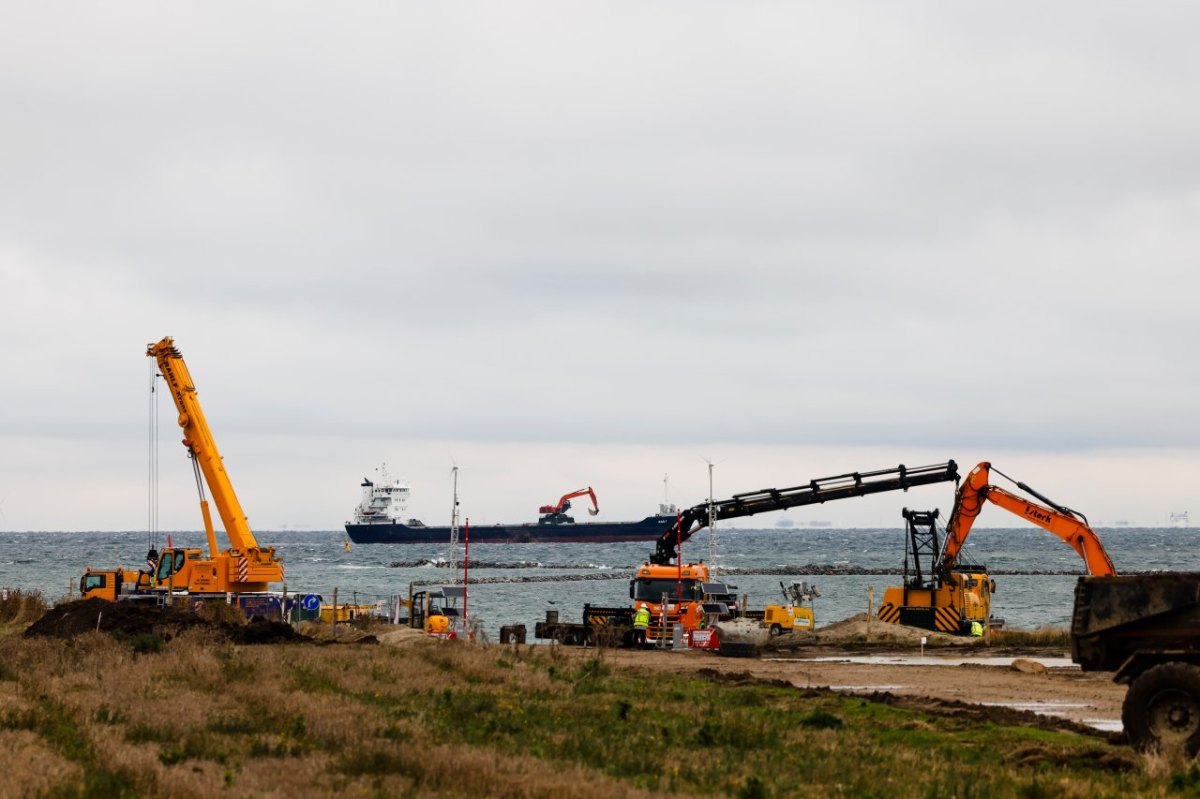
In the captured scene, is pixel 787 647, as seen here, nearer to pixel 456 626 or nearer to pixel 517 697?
pixel 456 626

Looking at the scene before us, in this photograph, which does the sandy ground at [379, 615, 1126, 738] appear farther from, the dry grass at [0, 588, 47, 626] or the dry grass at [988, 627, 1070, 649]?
the dry grass at [0, 588, 47, 626]

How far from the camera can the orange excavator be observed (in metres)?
44.3

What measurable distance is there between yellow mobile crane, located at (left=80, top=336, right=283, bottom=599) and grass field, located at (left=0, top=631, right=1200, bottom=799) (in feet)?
61.6

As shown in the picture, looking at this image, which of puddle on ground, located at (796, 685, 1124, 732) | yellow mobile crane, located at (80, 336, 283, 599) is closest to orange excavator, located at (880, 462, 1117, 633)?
puddle on ground, located at (796, 685, 1124, 732)

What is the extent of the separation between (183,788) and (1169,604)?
13569mm

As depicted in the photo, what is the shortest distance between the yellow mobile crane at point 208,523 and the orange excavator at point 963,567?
73.9ft

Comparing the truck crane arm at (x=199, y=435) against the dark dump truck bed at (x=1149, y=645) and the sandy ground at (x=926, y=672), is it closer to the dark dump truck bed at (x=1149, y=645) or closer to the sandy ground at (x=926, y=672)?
the sandy ground at (x=926, y=672)

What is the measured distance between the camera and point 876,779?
1622cm

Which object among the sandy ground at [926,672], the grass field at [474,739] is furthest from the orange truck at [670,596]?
the grass field at [474,739]

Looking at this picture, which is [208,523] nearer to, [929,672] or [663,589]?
[663,589]

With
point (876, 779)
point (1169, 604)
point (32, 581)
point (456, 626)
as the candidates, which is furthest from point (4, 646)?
point (32, 581)

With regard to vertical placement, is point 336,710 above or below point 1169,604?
below

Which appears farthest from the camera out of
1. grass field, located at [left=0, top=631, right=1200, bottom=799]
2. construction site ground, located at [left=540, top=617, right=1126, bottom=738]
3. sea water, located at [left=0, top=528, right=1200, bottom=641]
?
sea water, located at [left=0, top=528, right=1200, bottom=641]

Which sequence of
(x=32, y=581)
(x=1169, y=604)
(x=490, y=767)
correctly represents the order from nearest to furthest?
1. (x=490, y=767)
2. (x=1169, y=604)
3. (x=32, y=581)
